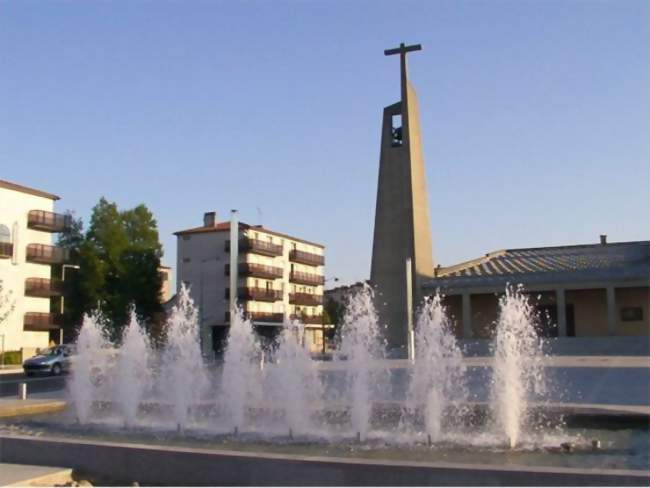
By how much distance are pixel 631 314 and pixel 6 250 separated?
3615cm

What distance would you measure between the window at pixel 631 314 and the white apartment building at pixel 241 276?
28.2 metres

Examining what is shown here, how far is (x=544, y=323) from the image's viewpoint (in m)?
40.5

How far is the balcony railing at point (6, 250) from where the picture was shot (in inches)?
1667

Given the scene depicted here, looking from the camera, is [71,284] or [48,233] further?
[71,284]

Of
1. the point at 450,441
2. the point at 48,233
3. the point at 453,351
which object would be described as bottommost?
the point at 450,441

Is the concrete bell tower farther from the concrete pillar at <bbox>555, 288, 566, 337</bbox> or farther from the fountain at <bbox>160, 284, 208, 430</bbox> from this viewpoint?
the fountain at <bbox>160, 284, 208, 430</bbox>

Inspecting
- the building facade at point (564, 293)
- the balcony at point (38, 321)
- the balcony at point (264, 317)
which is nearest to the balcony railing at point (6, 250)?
the balcony at point (38, 321)

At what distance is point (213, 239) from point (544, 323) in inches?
1249

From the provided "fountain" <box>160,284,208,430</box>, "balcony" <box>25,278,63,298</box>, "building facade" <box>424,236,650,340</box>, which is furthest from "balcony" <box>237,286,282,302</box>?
"fountain" <box>160,284,208,430</box>

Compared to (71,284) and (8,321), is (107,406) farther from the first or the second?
(71,284)

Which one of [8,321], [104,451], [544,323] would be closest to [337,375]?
[104,451]

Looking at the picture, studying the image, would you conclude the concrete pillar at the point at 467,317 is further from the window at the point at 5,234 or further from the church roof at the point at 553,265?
the window at the point at 5,234

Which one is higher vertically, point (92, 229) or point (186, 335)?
point (92, 229)

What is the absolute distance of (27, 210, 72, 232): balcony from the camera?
4503 cm
